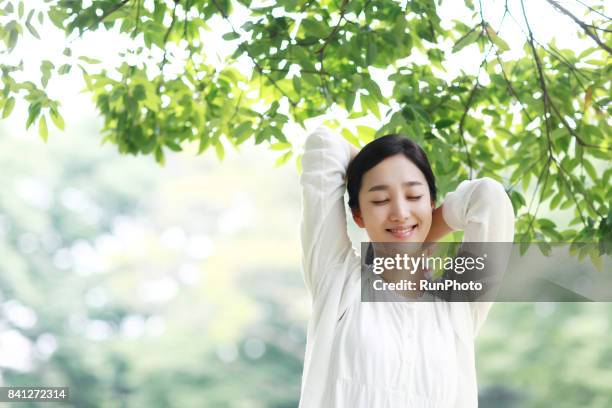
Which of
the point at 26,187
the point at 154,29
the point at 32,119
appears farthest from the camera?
the point at 26,187

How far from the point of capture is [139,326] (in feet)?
27.7

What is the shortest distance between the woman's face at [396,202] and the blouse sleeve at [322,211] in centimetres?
4

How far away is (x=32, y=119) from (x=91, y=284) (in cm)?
650

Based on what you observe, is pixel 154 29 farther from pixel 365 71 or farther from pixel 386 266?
pixel 386 266

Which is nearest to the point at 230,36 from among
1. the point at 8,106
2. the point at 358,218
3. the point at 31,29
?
the point at 31,29

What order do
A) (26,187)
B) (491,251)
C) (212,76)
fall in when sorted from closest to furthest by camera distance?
(491,251), (212,76), (26,187)

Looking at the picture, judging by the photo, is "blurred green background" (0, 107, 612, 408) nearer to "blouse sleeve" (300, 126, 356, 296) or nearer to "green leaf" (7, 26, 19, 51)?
"green leaf" (7, 26, 19, 51)

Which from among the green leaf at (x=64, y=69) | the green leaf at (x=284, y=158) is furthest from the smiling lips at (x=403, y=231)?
the green leaf at (x=64, y=69)

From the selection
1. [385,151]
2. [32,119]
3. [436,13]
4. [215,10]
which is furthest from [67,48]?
[385,151]

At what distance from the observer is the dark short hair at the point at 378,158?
4.25 ft

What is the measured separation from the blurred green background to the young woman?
21.9 feet

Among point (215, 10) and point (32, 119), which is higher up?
point (215, 10)

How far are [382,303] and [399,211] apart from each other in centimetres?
13

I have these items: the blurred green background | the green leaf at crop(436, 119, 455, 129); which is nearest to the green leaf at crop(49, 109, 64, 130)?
the green leaf at crop(436, 119, 455, 129)
